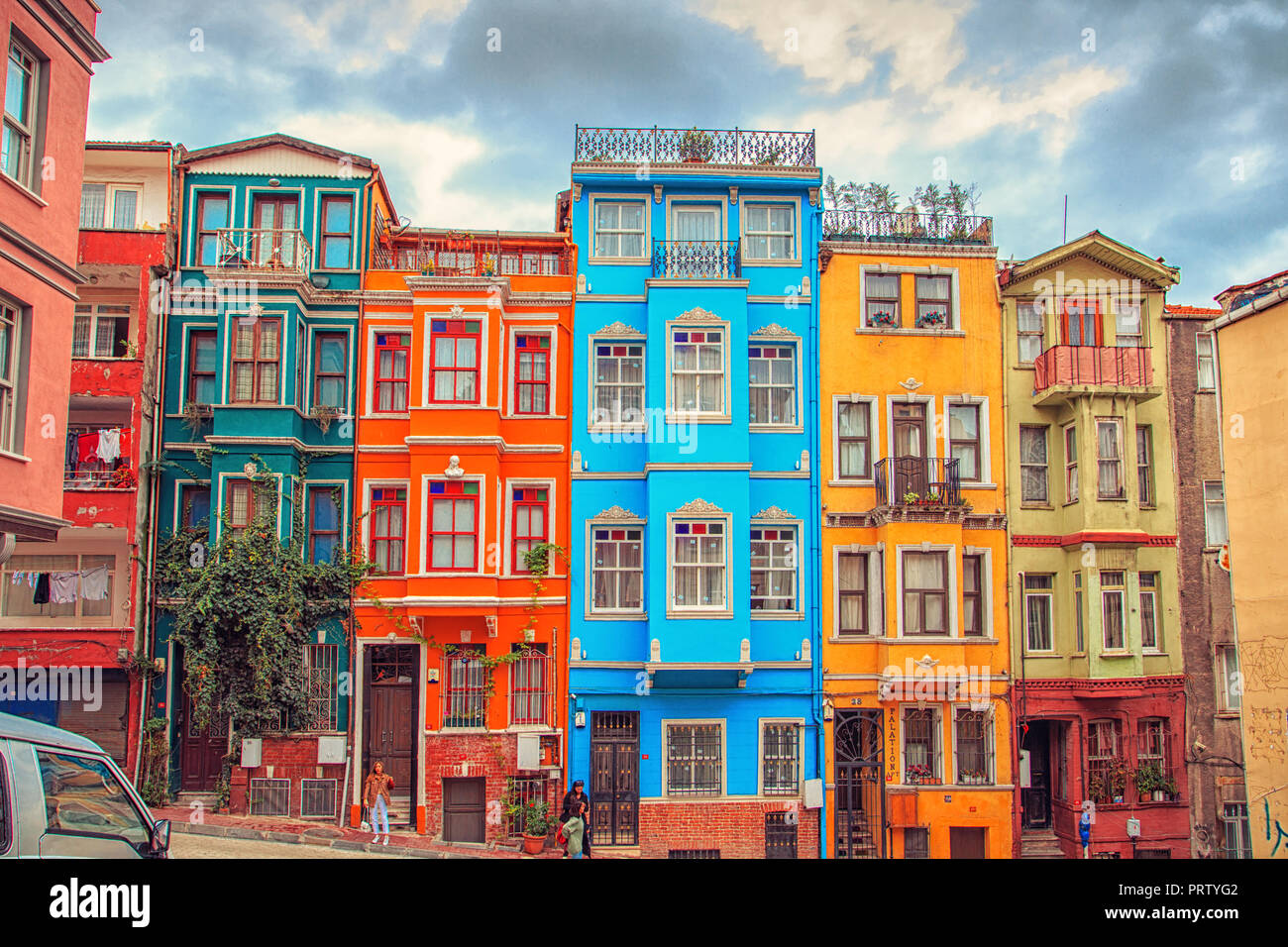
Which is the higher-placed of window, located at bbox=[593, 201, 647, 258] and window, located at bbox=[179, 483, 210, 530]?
window, located at bbox=[593, 201, 647, 258]

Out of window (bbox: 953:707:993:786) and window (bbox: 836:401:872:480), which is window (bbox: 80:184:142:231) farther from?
window (bbox: 953:707:993:786)

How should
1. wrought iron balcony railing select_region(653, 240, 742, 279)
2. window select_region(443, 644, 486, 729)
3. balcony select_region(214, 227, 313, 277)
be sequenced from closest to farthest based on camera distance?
window select_region(443, 644, 486, 729) < balcony select_region(214, 227, 313, 277) < wrought iron balcony railing select_region(653, 240, 742, 279)

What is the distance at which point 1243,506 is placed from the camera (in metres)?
19.1

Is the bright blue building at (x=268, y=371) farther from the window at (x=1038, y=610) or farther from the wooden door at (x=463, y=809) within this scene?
the window at (x=1038, y=610)

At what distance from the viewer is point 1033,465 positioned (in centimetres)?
2502

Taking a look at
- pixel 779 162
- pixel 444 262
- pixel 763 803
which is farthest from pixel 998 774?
pixel 444 262

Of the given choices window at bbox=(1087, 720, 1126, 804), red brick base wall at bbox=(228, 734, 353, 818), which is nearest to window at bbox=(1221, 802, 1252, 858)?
window at bbox=(1087, 720, 1126, 804)

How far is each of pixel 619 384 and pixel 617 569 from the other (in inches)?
185

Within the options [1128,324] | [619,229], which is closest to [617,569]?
[619,229]

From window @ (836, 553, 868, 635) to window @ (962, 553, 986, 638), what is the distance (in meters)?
2.47

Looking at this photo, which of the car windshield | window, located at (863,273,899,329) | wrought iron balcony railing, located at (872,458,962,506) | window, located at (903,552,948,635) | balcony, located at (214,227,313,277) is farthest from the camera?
window, located at (863,273,899,329)

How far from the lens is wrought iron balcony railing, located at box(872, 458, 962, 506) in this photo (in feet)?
78.4

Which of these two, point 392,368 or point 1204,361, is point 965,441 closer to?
point 1204,361
